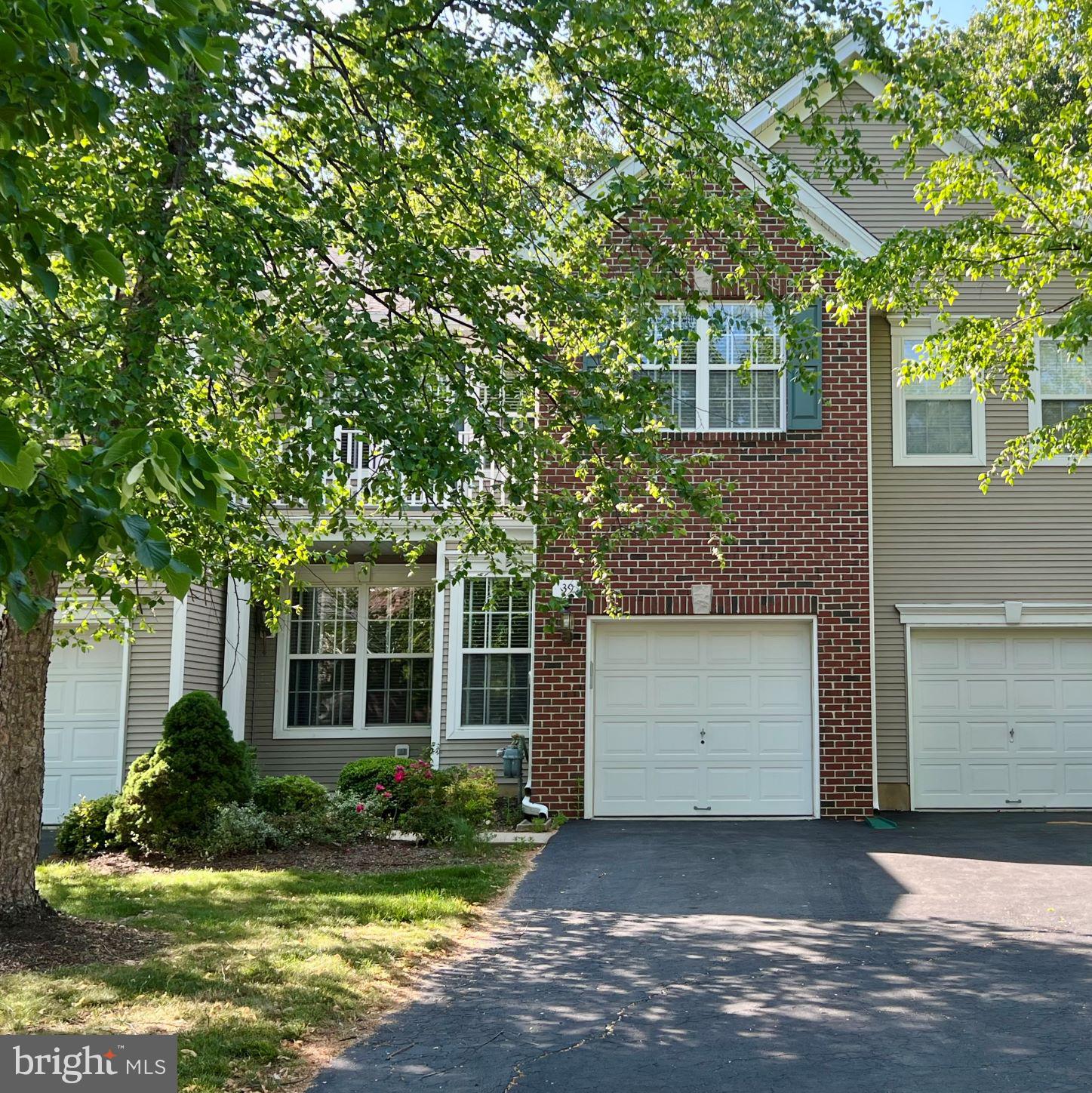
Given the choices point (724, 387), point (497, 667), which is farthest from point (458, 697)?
point (724, 387)

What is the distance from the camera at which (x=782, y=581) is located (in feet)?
44.0

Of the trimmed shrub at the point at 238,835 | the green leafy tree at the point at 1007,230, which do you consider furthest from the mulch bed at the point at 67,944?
the green leafy tree at the point at 1007,230

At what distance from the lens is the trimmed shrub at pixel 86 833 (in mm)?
12227

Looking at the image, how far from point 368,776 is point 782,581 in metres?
5.04

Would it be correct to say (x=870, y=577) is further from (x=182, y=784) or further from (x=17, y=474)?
(x=17, y=474)

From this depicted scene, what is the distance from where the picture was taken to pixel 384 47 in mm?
7605

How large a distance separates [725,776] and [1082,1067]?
829 cm

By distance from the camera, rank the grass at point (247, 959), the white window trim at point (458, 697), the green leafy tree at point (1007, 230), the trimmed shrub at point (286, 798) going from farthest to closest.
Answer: the white window trim at point (458, 697)
the trimmed shrub at point (286, 798)
the green leafy tree at point (1007, 230)
the grass at point (247, 959)

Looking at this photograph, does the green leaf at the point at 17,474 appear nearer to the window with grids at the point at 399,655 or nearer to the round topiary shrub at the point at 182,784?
the round topiary shrub at the point at 182,784

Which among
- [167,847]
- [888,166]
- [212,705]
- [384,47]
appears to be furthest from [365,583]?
[384,47]

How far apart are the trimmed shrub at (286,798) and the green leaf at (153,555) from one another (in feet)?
32.9

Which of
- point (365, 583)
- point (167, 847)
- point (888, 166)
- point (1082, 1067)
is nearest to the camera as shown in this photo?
point (1082, 1067)

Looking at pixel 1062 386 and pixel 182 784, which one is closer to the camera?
pixel 182 784

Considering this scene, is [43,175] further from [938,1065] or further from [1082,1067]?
[1082,1067]
